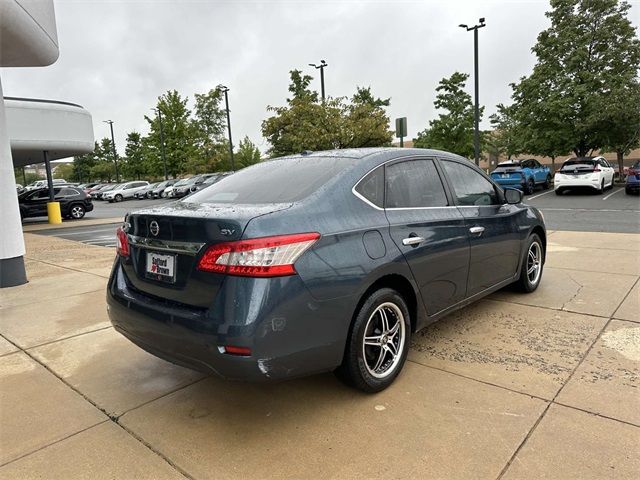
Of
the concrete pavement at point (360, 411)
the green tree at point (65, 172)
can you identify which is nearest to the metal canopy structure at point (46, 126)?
the concrete pavement at point (360, 411)

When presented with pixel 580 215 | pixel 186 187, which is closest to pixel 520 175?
pixel 580 215

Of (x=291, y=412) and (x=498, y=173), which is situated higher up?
(x=498, y=173)

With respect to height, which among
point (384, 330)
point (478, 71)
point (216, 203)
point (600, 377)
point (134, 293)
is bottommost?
point (600, 377)

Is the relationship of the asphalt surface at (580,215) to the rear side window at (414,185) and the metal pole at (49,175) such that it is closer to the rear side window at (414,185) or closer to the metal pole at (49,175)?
the metal pole at (49,175)

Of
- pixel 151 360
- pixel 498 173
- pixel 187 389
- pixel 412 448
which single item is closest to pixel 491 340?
pixel 412 448

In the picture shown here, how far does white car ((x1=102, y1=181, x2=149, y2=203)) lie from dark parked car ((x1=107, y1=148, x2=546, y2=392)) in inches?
1565

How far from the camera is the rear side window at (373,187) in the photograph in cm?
309

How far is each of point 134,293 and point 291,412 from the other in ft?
4.11

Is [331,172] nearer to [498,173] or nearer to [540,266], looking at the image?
[540,266]

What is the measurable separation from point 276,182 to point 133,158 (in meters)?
59.7

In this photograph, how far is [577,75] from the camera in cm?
2416

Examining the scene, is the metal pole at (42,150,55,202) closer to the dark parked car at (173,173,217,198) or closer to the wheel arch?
the dark parked car at (173,173,217,198)

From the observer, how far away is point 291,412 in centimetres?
290

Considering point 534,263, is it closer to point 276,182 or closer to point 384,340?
point 384,340
